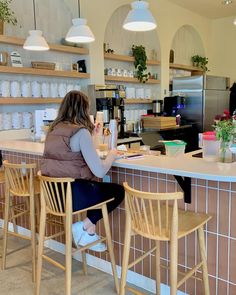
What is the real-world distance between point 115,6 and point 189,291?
14.2 feet

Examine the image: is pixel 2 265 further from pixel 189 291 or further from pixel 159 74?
pixel 159 74

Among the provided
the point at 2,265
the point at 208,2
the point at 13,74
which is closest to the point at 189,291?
the point at 2,265

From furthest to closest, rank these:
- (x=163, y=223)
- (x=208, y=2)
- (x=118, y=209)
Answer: (x=208, y=2)
(x=118, y=209)
(x=163, y=223)

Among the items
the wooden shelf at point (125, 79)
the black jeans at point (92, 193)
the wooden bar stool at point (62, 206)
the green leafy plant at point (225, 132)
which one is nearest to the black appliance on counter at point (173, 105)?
the wooden shelf at point (125, 79)

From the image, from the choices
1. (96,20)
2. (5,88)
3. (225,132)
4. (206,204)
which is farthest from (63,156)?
(96,20)

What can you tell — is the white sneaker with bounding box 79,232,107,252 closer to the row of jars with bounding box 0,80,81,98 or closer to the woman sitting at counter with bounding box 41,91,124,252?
the woman sitting at counter with bounding box 41,91,124,252

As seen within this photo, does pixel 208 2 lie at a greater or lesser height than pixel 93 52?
greater

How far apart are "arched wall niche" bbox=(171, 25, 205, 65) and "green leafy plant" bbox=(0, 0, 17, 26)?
3529 mm

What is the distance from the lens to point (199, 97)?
19.9ft

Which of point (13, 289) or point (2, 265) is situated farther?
point (2, 265)

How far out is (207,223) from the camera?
2.10 meters

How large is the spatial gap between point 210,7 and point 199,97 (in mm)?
1845

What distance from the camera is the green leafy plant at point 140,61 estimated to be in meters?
5.65

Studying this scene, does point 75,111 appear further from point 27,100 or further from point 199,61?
point 199,61
